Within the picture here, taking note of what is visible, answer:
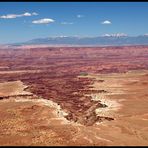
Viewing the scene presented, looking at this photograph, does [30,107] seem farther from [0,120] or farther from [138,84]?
[138,84]

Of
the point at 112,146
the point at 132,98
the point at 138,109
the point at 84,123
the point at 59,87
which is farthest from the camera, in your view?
the point at 59,87

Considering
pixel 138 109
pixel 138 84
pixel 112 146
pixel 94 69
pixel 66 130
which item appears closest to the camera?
pixel 112 146

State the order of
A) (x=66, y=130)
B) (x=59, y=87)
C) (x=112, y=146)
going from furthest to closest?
(x=59, y=87), (x=66, y=130), (x=112, y=146)

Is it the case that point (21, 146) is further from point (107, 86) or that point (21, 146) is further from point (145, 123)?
point (107, 86)

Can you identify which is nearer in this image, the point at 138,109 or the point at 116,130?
the point at 116,130

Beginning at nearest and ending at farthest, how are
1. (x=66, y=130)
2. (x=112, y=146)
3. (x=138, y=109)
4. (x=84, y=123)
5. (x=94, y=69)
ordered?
(x=112, y=146), (x=66, y=130), (x=84, y=123), (x=138, y=109), (x=94, y=69)

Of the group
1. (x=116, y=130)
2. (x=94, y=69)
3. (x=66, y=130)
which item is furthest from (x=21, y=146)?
(x=94, y=69)

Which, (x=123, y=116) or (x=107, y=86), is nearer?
(x=123, y=116)

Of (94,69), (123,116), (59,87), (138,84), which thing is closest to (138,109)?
(123,116)
